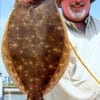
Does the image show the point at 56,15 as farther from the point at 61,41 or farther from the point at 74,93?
the point at 74,93

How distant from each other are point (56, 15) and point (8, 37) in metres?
0.13

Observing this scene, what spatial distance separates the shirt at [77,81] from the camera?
155 centimetres

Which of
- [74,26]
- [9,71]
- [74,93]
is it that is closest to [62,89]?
[74,93]

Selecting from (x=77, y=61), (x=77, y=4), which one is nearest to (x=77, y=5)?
(x=77, y=4)

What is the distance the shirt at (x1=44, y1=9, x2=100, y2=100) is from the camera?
61.2 inches

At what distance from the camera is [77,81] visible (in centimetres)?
158

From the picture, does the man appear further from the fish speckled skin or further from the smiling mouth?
the fish speckled skin

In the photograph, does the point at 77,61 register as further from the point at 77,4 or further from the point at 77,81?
the point at 77,4

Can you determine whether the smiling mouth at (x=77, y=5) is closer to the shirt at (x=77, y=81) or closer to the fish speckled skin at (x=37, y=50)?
the shirt at (x=77, y=81)

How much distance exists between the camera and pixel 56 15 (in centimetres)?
96

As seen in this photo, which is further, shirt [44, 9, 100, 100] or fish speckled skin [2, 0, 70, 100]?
shirt [44, 9, 100, 100]

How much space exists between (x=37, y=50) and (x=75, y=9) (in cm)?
61

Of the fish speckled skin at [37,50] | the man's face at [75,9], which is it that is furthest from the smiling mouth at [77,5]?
the fish speckled skin at [37,50]

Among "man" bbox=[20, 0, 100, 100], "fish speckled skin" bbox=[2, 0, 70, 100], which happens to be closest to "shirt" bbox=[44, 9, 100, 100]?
"man" bbox=[20, 0, 100, 100]
